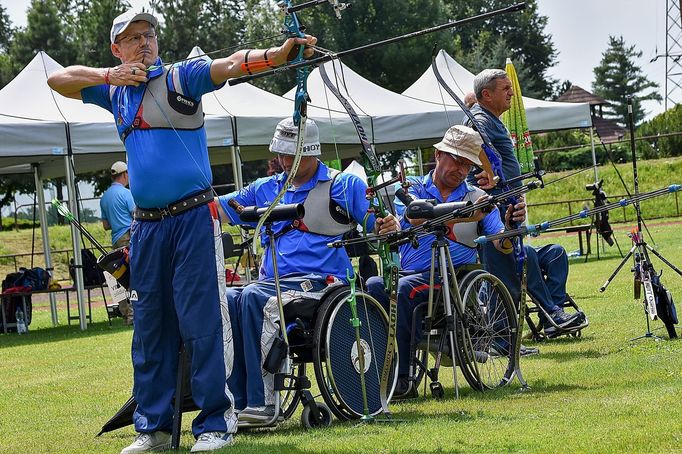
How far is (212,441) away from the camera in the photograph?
5.04 metres

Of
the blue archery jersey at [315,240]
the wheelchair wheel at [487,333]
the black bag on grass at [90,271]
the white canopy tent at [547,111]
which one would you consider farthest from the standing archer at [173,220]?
the white canopy tent at [547,111]

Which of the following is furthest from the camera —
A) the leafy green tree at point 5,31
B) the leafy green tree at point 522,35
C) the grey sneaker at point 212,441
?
the leafy green tree at point 522,35

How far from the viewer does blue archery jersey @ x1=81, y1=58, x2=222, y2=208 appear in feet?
16.6

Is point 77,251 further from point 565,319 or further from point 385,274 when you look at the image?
point 385,274

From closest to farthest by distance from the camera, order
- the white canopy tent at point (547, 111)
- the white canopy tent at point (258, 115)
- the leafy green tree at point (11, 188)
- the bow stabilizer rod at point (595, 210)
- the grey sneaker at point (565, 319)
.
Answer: the bow stabilizer rod at point (595, 210), the grey sneaker at point (565, 319), the white canopy tent at point (258, 115), the white canopy tent at point (547, 111), the leafy green tree at point (11, 188)

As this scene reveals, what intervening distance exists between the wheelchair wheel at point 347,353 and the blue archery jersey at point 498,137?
2.05 meters

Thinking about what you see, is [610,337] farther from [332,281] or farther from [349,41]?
[349,41]

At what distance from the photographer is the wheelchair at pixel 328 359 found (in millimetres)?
5527

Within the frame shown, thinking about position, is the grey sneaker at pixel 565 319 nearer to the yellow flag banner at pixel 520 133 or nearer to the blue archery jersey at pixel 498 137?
the blue archery jersey at pixel 498 137

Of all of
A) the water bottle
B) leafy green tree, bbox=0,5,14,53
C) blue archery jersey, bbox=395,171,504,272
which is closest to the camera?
blue archery jersey, bbox=395,171,504,272

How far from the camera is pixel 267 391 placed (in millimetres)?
5566

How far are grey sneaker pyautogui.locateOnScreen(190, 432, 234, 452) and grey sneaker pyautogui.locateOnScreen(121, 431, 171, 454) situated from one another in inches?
10.2

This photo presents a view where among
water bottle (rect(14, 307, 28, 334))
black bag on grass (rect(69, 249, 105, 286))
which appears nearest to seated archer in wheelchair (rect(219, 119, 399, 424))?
black bag on grass (rect(69, 249, 105, 286))

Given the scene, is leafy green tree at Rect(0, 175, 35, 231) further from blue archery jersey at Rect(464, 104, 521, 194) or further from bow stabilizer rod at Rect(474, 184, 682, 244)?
bow stabilizer rod at Rect(474, 184, 682, 244)
